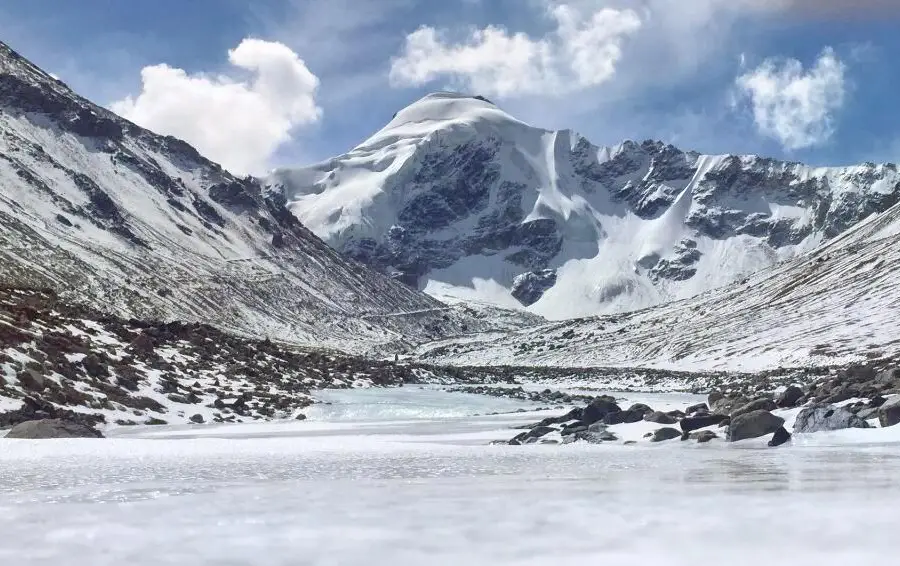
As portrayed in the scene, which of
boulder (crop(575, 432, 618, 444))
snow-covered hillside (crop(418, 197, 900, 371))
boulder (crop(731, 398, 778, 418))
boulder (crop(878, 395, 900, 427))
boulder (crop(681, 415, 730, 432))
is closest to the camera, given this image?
boulder (crop(878, 395, 900, 427))

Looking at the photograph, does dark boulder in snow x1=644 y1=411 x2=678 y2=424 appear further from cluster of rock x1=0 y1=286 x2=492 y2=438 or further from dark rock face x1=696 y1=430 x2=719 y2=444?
cluster of rock x1=0 y1=286 x2=492 y2=438

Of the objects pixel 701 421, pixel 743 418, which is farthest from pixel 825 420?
pixel 701 421

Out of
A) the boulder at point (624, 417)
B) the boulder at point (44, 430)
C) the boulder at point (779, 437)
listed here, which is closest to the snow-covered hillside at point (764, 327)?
the boulder at point (624, 417)

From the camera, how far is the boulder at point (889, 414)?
1639cm

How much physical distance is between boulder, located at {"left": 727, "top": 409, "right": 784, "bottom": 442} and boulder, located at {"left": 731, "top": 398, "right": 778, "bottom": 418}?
1.39 metres

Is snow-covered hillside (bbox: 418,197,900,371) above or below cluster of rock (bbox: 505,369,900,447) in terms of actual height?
above

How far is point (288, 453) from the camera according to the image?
17.3 meters

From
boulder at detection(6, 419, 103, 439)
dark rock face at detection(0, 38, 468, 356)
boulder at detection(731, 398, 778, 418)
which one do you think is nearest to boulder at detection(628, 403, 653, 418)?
boulder at detection(731, 398, 778, 418)

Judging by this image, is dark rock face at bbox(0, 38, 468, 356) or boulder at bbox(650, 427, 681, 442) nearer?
boulder at bbox(650, 427, 681, 442)

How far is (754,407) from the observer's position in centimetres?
2097

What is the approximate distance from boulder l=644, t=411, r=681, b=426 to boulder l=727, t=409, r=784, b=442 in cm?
434

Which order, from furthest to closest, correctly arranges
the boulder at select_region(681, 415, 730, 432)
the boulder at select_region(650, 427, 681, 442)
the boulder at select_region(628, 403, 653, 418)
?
1. the boulder at select_region(628, 403, 653, 418)
2. the boulder at select_region(681, 415, 730, 432)
3. the boulder at select_region(650, 427, 681, 442)

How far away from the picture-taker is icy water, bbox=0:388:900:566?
631 centimetres

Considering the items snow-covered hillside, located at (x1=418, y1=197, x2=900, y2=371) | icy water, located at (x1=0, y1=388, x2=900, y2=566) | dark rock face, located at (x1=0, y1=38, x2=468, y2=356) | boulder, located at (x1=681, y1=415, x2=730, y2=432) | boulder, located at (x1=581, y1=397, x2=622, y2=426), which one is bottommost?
icy water, located at (x1=0, y1=388, x2=900, y2=566)
